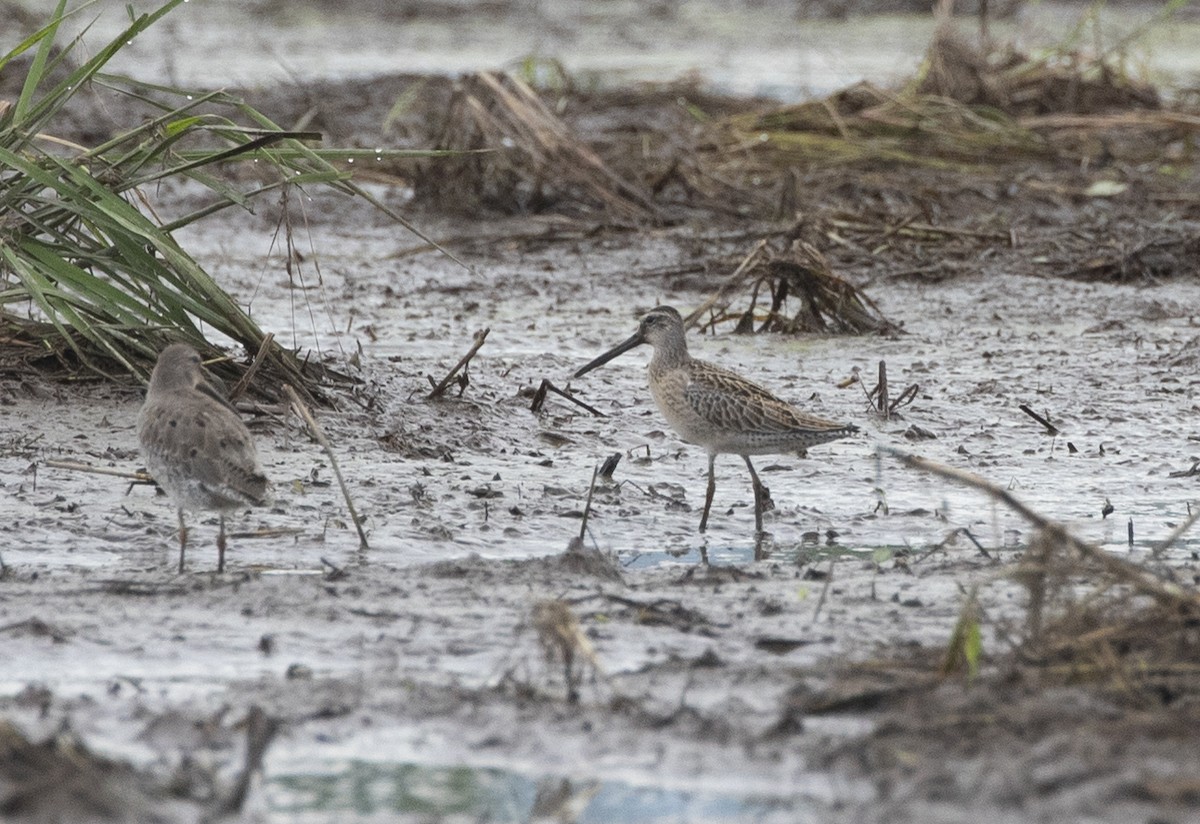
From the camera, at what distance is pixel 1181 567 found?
5.64 meters

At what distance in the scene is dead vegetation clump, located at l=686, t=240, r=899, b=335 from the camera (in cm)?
919

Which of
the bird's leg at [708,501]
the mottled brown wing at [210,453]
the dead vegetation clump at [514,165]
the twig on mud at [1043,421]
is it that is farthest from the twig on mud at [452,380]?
the dead vegetation clump at [514,165]

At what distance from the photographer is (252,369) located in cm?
706

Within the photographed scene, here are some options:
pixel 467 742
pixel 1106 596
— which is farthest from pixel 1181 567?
pixel 467 742

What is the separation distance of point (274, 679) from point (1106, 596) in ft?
7.59

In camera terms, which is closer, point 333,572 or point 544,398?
point 333,572

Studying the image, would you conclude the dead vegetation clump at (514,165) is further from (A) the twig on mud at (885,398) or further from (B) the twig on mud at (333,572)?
(B) the twig on mud at (333,572)

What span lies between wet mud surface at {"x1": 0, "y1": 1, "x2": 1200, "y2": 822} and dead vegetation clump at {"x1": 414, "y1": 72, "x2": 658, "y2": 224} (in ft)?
3.02

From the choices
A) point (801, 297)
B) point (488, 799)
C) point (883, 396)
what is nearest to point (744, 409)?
point (883, 396)

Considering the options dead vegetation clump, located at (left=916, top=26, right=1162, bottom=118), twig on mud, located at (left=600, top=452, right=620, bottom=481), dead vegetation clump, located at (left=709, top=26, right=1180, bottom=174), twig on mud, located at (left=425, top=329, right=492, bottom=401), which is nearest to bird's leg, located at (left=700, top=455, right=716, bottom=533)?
twig on mud, located at (left=600, top=452, right=620, bottom=481)

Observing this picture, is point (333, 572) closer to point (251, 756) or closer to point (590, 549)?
point (590, 549)

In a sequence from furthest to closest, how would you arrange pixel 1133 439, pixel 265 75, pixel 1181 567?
1. pixel 265 75
2. pixel 1133 439
3. pixel 1181 567

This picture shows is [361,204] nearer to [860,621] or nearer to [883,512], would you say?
[883,512]

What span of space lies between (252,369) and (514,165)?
5295mm
